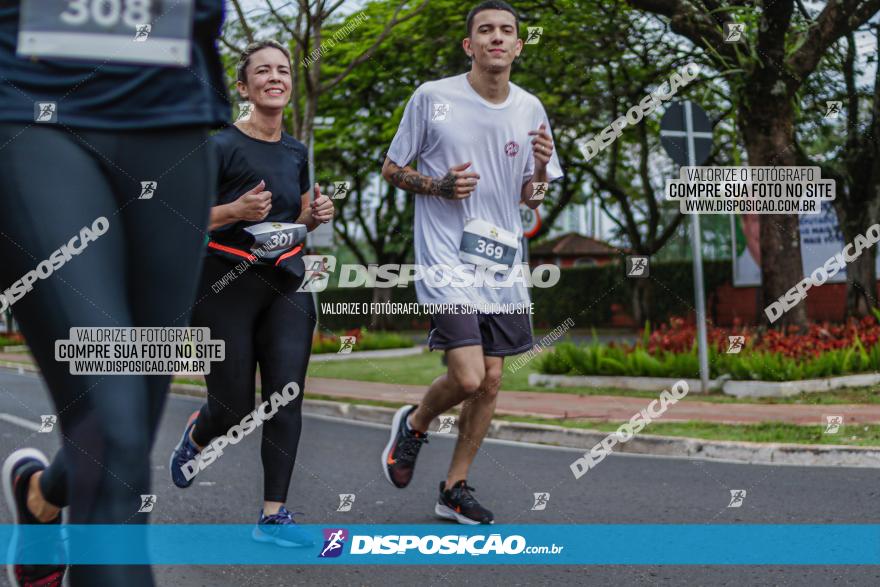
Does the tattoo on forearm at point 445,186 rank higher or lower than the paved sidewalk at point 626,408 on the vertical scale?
higher

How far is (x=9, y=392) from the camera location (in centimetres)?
1242

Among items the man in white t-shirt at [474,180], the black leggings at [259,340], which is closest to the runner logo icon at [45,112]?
the black leggings at [259,340]

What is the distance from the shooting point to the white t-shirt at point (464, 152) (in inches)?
157

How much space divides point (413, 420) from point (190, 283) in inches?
103

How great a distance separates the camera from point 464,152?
4.00 metres

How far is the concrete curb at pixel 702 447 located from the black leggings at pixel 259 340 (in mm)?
3578

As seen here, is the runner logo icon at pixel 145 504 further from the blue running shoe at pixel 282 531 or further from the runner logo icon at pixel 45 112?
the blue running shoe at pixel 282 531

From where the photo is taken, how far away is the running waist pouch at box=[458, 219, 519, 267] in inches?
157

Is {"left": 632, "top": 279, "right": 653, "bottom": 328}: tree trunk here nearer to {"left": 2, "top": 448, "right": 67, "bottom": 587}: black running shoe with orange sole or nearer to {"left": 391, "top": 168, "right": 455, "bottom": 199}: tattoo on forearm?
{"left": 391, "top": 168, "right": 455, "bottom": 199}: tattoo on forearm

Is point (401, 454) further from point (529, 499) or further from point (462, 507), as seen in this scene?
point (529, 499)

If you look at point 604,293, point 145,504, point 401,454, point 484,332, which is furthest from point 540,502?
point 604,293

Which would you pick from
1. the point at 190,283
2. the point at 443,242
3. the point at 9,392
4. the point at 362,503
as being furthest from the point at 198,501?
the point at 9,392

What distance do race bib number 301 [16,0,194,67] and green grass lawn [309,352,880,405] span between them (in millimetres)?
5817

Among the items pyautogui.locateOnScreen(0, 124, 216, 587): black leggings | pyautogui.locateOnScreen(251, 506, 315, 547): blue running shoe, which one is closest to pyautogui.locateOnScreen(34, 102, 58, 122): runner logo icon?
pyautogui.locateOnScreen(0, 124, 216, 587): black leggings
